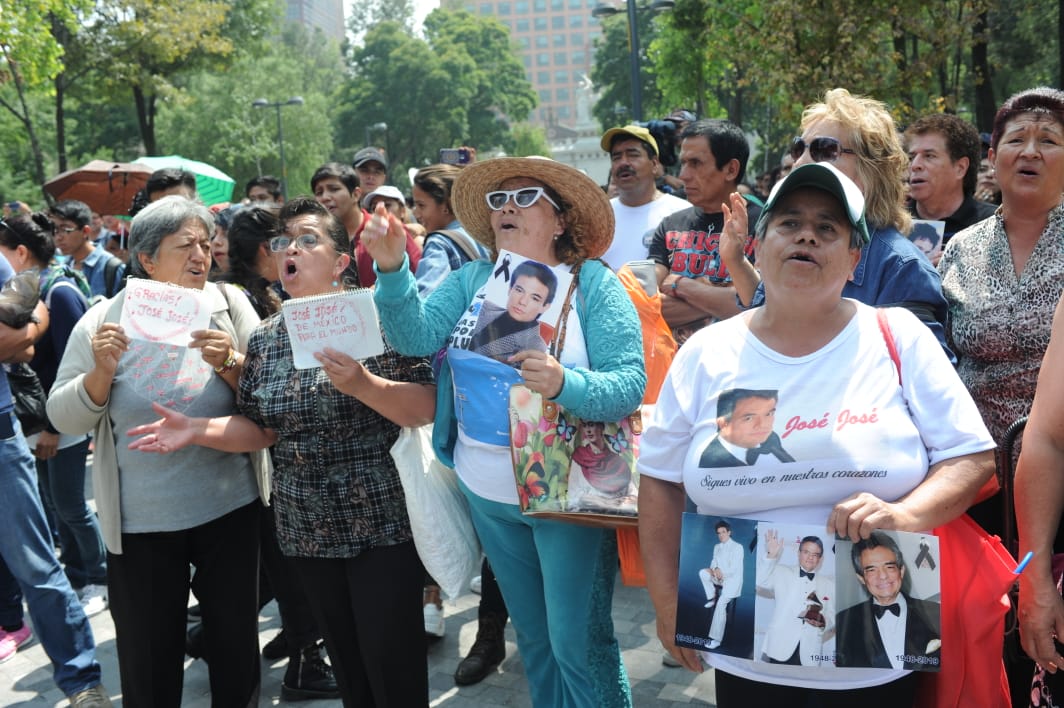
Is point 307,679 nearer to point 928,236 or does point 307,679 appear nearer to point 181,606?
point 181,606

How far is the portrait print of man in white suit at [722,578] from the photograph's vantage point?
209 cm

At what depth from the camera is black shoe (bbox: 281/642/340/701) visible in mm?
4301

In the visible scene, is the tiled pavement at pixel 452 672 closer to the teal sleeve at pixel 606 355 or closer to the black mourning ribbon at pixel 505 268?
the teal sleeve at pixel 606 355

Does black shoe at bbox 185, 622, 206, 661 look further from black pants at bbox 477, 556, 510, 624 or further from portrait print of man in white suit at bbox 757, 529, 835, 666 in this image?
portrait print of man in white suit at bbox 757, 529, 835, 666

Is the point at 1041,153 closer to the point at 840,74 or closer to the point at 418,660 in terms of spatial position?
the point at 418,660

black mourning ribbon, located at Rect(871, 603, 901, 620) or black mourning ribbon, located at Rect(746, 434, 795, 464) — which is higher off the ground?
black mourning ribbon, located at Rect(746, 434, 795, 464)

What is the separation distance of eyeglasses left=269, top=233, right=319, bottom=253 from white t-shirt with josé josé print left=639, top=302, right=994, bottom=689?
69.5 inches

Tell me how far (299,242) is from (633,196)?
2363mm

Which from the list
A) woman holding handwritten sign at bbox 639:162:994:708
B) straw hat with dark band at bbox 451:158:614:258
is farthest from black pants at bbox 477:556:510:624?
woman holding handwritten sign at bbox 639:162:994:708

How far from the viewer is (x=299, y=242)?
11.1 feet

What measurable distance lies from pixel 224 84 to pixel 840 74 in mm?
35416

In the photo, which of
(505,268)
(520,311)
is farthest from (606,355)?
(505,268)

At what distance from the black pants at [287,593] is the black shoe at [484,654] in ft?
2.34

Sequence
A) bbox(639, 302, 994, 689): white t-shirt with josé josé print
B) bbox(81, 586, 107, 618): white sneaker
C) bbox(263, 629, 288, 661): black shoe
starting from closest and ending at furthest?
bbox(639, 302, 994, 689): white t-shirt with josé josé print
bbox(263, 629, 288, 661): black shoe
bbox(81, 586, 107, 618): white sneaker
